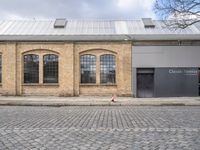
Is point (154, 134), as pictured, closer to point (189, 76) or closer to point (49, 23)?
point (189, 76)

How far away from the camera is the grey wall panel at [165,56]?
105ft

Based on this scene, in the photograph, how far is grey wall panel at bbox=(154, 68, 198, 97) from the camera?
32.3m

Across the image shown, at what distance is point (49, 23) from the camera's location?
38.5 m

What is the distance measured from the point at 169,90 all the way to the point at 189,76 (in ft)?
7.18

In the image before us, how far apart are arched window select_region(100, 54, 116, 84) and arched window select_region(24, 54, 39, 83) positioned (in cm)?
600

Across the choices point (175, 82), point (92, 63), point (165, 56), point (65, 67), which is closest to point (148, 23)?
point (165, 56)

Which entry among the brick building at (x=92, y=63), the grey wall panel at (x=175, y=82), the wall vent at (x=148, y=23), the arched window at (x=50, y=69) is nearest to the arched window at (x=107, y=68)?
the brick building at (x=92, y=63)

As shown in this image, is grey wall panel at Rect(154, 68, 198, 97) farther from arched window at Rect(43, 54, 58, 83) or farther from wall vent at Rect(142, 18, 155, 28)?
arched window at Rect(43, 54, 58, 83)

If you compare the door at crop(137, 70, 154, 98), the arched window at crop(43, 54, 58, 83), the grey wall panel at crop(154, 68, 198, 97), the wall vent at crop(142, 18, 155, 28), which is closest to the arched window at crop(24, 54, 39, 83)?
the arched window at crop(43, 54, 58, 83)

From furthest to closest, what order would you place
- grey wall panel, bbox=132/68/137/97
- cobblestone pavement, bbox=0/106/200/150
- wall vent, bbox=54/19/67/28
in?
wall vent, bbox=54/19/67/28, grey wall panel, bbox=132/68/137/97, cobblestone pavement, bbox=0/106/200/150

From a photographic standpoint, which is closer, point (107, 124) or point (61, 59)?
point (107, 124)

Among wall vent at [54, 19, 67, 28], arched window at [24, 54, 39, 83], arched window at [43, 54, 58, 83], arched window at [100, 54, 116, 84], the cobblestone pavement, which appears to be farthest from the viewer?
wall vent at [54, 19, 67, 28]

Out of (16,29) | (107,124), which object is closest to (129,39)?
(16,29)

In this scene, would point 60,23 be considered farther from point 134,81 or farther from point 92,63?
point 134,81
